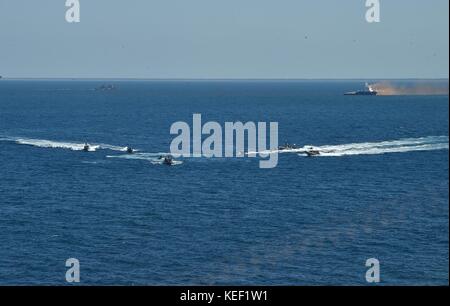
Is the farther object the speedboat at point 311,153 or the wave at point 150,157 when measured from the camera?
the speedboat at point 311,153

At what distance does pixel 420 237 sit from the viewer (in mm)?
82000

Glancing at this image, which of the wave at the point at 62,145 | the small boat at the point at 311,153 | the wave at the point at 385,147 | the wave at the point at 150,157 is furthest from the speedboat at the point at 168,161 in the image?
the wave at the point at 385,147

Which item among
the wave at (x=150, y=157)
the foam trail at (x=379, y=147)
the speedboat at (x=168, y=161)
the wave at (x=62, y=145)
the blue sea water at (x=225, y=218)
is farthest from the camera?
the wave at (x=62, y=145)

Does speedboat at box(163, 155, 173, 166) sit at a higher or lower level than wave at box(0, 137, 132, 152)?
lower

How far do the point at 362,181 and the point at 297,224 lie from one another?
3520cm

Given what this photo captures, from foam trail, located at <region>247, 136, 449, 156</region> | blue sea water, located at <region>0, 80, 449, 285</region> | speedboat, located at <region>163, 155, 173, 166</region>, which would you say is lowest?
blue sea water, located at <region>0, 80, 449, 285</region>

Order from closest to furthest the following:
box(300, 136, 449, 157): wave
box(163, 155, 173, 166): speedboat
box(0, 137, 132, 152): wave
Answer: box(163, 155, 173, 166): speedboat, box(300, 136, 449, 157): wave, box(0, 137, 132, 152): wave

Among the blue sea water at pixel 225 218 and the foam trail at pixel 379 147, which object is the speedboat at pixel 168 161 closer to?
the blue sea water at pixel 225 218

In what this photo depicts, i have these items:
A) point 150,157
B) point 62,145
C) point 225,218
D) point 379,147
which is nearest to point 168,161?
point 150,157

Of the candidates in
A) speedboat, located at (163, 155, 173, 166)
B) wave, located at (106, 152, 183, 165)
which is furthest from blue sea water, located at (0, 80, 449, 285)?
speedboat, located at (163, 155, 173, 166)

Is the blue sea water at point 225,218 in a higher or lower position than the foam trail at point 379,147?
lower

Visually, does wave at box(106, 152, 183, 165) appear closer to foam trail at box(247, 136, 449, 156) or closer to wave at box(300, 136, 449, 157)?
foam trail at box(247, 136, 449, 156)
